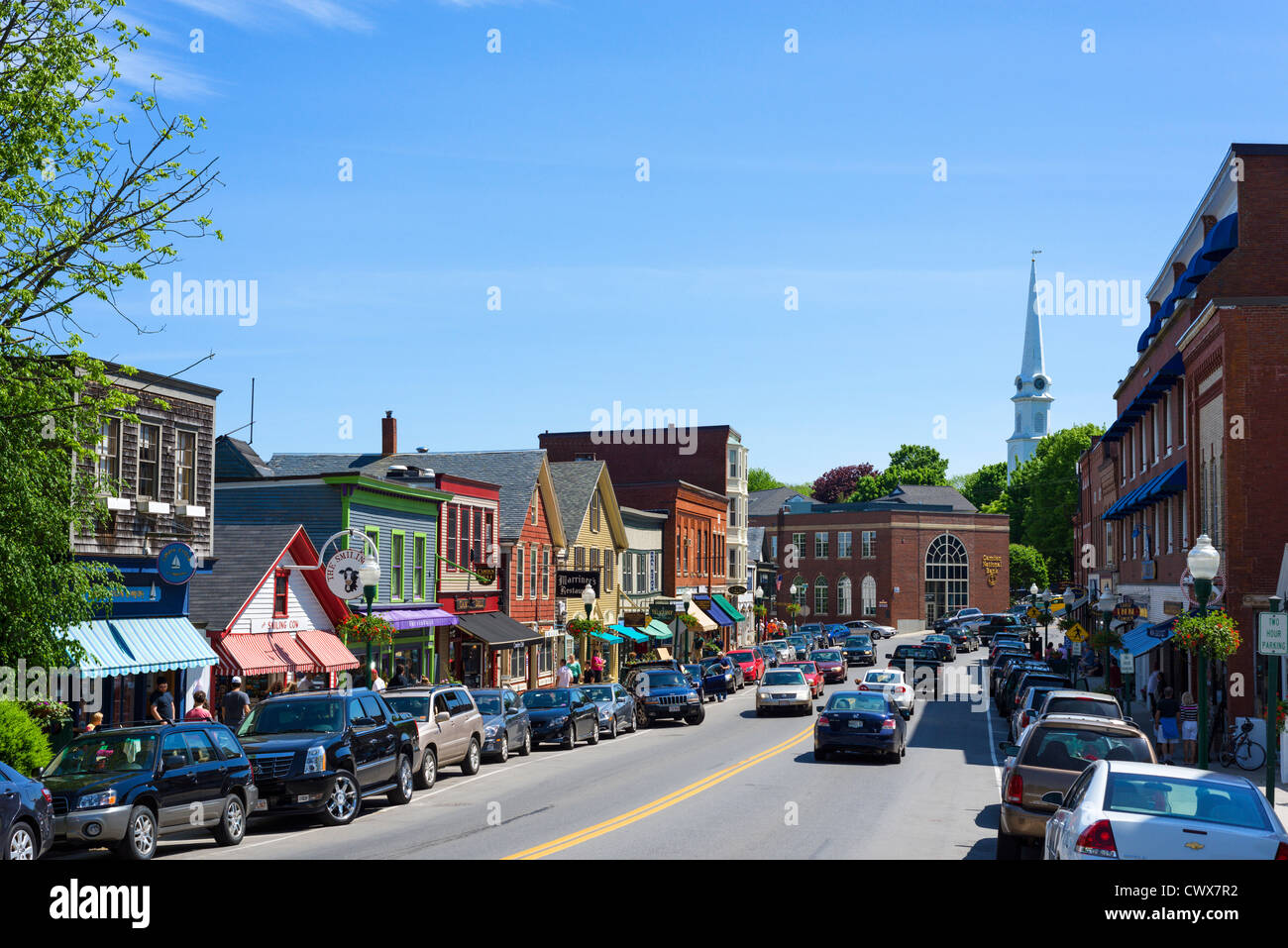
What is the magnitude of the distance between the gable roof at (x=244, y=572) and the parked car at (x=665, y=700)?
10.0 meters

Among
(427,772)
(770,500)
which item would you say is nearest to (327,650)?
(427,772)

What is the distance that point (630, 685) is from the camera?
40.3 m

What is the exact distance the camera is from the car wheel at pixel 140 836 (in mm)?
14184

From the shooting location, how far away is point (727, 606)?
7775 centimetres

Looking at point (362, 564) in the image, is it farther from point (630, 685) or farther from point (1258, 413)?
point (1258, 413)

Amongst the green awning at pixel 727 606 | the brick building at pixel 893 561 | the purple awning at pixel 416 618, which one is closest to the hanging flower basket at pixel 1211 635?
the purple awning at pixel 416 618

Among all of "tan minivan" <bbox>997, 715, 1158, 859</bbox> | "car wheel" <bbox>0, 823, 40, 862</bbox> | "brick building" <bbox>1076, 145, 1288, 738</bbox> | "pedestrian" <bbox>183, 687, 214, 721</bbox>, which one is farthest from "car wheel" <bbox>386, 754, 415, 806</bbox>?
"brick building" <bbox>1076, 145, 1288, 738</bbox>

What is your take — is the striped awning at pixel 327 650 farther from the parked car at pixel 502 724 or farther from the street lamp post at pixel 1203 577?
the street lamp post at pixel 1203 577

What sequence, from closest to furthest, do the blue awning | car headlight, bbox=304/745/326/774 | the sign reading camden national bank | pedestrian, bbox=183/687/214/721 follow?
car headlight, bbox=304/745/326/774
pedestrian, bbox=183/687/214/721
the blue awning
the sign reading camden national bank

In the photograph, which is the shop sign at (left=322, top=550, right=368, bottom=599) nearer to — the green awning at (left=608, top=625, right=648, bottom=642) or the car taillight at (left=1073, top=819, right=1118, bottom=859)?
the car taillight at (left=1073, top=819, right=1118, bottom=859)

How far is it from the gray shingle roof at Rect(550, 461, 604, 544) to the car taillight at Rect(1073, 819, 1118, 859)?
44204 millimetres

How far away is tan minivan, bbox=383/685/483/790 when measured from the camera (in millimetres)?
23219

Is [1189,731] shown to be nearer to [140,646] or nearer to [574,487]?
[140,646]

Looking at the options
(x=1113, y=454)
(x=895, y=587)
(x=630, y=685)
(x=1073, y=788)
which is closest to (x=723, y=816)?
(x=1073, y=788)
